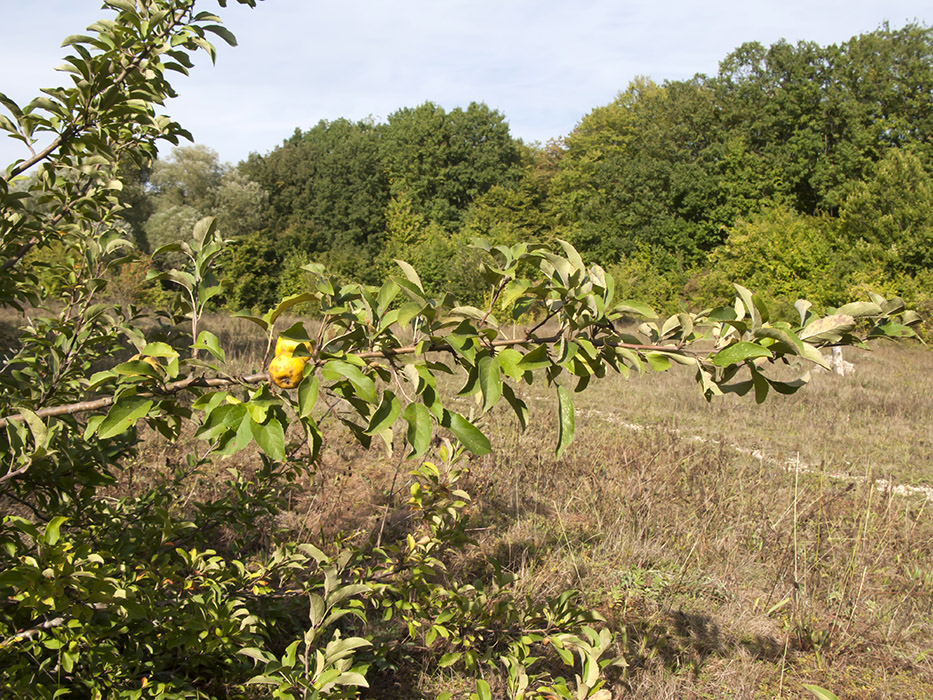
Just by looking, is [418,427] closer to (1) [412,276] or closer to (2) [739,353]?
(1) [412,276]

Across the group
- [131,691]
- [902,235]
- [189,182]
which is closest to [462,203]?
[189,182]

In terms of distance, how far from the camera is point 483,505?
11.0ft

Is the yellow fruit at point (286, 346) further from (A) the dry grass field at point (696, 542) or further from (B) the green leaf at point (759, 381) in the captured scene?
(A) the dry grass field at point (696, 542)

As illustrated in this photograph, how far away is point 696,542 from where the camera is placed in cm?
300

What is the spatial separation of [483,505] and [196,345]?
8.96 ft

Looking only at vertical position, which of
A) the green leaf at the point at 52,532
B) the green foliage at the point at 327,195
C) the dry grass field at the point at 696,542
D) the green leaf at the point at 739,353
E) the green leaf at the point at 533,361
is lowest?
the dry grass field at the point at 696,542

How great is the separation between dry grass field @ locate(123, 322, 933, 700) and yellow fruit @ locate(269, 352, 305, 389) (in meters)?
1.16

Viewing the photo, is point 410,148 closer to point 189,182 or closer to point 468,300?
point 189,182

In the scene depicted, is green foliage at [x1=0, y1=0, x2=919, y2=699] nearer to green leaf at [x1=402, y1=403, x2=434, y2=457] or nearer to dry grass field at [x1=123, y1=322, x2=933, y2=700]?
green leaf at [x1=402, y1=403, x2=434, y2=457]

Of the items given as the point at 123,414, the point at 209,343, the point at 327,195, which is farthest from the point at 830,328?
the point at 327,195

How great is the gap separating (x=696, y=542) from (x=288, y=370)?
278cm

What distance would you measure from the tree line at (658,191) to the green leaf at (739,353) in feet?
53.7

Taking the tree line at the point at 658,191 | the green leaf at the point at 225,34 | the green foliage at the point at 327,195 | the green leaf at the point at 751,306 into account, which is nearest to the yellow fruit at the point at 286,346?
the green leaf at the point at 751,306

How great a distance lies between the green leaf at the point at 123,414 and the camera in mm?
791
